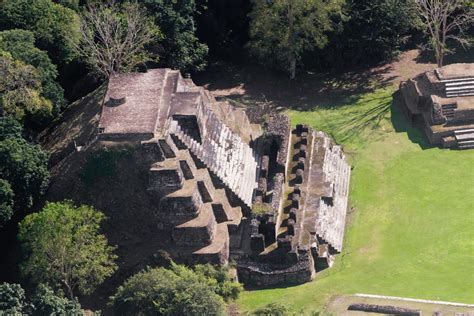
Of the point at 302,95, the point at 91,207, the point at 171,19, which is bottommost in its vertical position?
the point at 91,207

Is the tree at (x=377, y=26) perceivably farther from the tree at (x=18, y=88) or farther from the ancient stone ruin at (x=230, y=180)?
the tree at (x=18, y=88)

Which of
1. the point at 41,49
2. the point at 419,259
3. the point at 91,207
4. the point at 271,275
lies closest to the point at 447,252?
the point at 419,259

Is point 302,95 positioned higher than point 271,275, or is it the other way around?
point 302,95

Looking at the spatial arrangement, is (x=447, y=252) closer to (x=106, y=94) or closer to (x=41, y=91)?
(x=106, y=94)

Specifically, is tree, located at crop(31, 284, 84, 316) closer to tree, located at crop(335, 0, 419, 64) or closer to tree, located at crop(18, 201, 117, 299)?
tree, located at crop(18, 201, 117, 299)

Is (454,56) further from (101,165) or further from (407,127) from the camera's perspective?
(101,165)

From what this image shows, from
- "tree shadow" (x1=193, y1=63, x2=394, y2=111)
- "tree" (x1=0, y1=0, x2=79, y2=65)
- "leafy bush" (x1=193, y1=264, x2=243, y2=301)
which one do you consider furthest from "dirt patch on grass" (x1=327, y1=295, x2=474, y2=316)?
"tree" (x1=0, y1=0, x2=79, y2=65)
